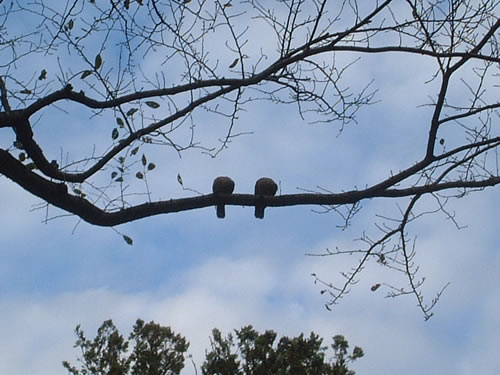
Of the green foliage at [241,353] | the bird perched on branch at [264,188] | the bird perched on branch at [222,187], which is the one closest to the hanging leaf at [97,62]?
the bird perched on branch at [222,187]

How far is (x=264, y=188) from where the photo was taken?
3602 mm

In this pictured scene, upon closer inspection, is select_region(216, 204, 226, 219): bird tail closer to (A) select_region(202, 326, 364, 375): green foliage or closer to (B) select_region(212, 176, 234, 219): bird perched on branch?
(B) select_region(212, 176, 234, 219): bird perched on branch

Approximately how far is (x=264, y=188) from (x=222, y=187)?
276 mm

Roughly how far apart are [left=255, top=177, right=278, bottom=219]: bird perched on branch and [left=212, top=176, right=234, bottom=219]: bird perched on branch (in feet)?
0.59

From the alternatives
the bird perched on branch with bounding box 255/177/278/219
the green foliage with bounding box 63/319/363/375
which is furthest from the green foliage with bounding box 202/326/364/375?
the bird perched on branch with bounding box 255/177/278/219

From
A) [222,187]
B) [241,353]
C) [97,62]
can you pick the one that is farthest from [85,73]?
[241,353]

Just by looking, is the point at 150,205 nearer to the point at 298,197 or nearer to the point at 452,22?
the point at 298,197

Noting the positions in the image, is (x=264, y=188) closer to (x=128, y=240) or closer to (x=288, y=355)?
(x=128, y=240)

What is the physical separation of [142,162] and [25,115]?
0.71 meters

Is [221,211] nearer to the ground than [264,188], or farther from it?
nearer to the ground

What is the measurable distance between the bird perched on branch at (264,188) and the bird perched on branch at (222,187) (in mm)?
179

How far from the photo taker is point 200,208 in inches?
132

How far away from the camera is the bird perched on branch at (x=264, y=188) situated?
351cm

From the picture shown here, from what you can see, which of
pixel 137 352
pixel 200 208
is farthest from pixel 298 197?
pixel 137 352
